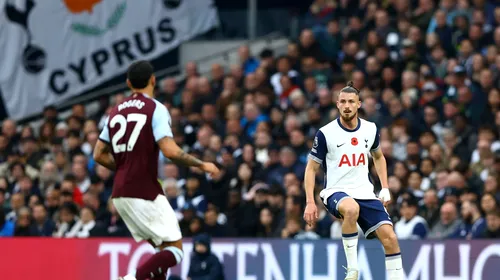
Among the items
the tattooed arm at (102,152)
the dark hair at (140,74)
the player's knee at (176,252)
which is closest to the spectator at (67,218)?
the tattooed arm at (102,152)

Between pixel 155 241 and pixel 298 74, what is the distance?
10310mm

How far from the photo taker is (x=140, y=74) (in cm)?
1180

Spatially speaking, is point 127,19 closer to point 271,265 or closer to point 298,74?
point 298,74

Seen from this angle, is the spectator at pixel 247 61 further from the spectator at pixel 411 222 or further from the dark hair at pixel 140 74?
the dark hair at pixel 140 74

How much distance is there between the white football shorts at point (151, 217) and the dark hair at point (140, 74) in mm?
1019

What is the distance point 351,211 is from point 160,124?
225 centimetres

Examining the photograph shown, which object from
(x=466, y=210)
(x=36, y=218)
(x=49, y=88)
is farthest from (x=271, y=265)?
(x=49, y=88)

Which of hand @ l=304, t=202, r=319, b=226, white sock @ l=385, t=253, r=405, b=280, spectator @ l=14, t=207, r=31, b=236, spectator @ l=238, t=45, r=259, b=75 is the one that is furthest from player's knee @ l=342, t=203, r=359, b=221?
spectator @ l=238, t=45, r=259, b=75

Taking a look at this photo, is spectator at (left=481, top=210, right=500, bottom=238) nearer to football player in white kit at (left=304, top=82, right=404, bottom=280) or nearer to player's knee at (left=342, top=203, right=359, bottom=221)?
football player in white kit at (left=304, top=82, right=404, bottom=280)

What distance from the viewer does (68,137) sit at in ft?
72.4

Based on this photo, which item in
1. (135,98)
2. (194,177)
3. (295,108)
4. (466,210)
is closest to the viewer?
(135,98)

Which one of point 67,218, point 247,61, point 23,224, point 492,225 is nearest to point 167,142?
point 492,225

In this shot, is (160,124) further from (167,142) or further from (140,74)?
(140,74)

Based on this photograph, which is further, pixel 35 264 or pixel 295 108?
→ pixel 295 108
